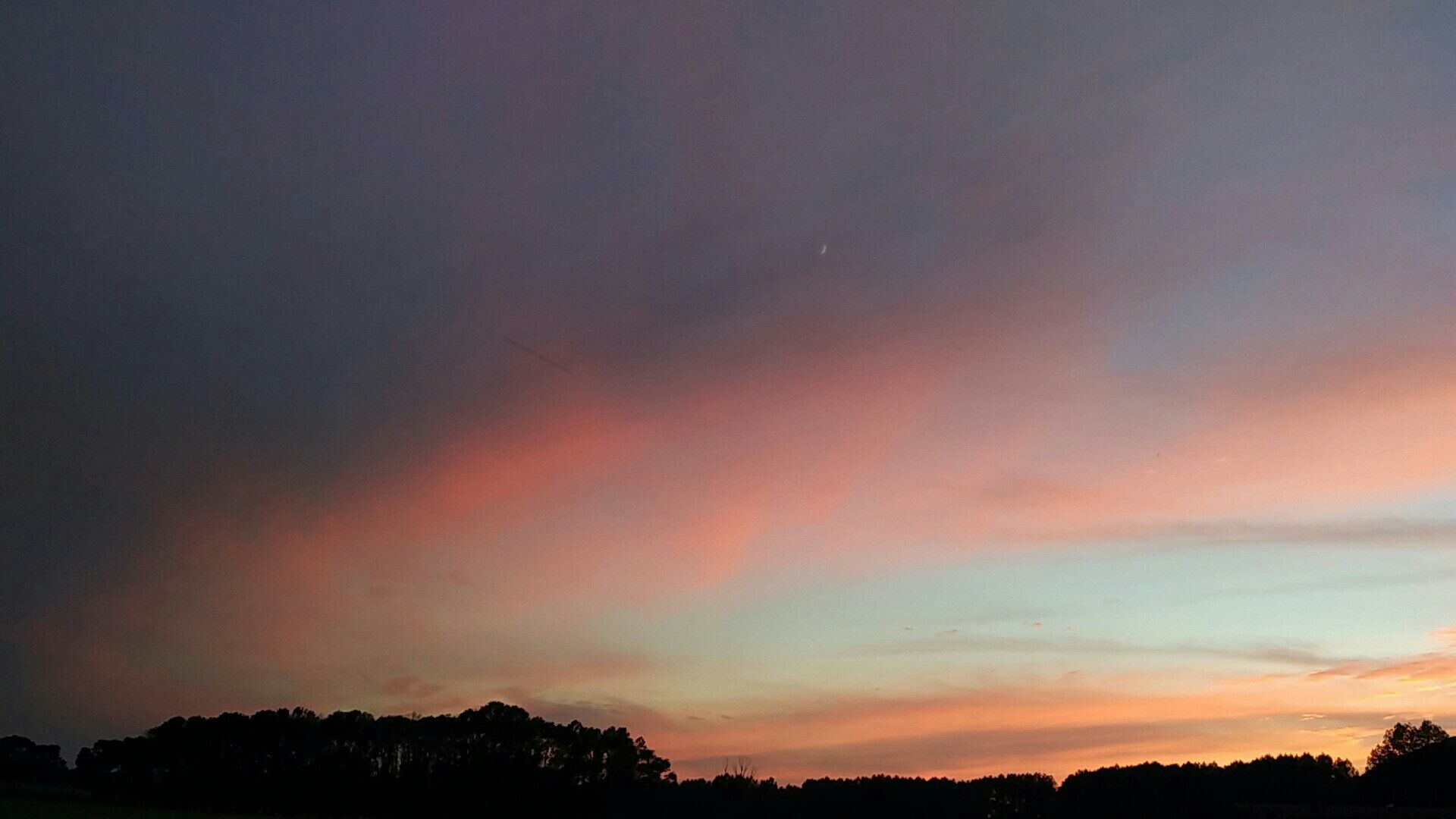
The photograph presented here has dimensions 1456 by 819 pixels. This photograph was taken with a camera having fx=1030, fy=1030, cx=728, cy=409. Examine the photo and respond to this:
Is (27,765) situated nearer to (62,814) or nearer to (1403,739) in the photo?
(62,814)

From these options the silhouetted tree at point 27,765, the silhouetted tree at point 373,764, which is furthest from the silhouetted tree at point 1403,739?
the silhouetted tree at point 27,765

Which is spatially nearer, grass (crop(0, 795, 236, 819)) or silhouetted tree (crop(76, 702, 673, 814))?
grass (crop(0, 795, 236, 819))

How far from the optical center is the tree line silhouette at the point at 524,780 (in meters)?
89.6

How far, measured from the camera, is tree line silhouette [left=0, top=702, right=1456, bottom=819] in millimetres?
89562

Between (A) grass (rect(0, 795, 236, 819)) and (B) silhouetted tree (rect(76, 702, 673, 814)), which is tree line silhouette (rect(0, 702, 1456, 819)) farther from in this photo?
(A) grass (rect(0, 795, 236, 819))

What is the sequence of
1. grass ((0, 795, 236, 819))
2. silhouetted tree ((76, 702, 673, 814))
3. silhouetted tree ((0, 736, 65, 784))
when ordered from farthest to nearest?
1. silhouetted tree ((0, 736, 65, 784))
2. silhouetted tree ((76, 702, 673, 814))
3. grass ((0, 795, 236, 819))

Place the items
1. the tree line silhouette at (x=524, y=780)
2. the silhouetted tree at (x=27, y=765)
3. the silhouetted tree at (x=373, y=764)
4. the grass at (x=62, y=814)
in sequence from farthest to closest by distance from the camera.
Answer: the silhouetted tree at (x=27, y=765), the silhouetted tree at (x=373, y=764), the tree line silhouette at (x=524, y=780), the grass at (x=62, y=814)

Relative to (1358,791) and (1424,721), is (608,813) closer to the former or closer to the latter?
(1358,791)

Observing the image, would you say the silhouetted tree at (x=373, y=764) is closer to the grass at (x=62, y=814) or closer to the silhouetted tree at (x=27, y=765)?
the silhouetted tree at (x=27, y=765)

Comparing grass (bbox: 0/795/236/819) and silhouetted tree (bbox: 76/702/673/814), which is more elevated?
silhouetted tree (bbox: 76/702/673/814)

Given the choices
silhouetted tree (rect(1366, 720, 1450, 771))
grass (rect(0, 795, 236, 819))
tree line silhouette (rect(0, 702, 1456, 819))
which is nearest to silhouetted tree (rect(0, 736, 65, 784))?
tree line silhouette (rect(0, 702, 1456, 819))

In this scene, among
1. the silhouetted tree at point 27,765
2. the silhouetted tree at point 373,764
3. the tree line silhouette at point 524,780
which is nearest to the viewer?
the tree line silhouette at point 524,780

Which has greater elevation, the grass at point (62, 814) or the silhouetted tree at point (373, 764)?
the silhouetted tree at point (373, 764)

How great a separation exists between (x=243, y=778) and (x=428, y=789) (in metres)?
31.9
